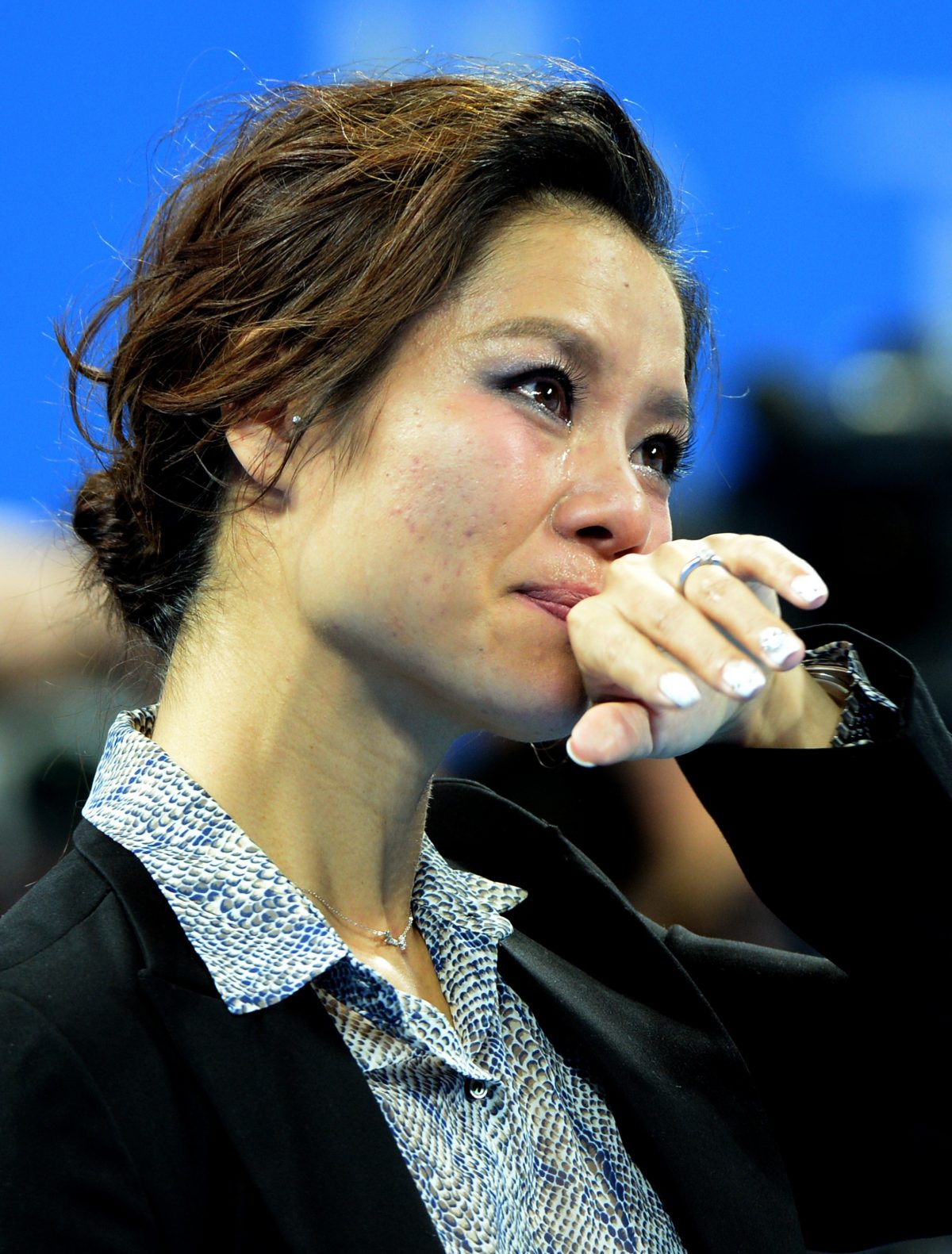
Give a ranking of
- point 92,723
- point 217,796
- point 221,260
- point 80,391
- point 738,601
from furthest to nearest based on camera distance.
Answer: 1. point 92,723
2. point 80,391
3. point 221,260
4. point 217,796
5. point 738,601

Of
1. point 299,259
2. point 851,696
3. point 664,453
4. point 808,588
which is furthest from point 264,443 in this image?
point 851,696

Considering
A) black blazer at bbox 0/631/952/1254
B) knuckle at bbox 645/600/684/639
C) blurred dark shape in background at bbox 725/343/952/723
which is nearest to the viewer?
black blazer at bbox 0/631/952/1254

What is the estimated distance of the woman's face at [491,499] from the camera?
136cm

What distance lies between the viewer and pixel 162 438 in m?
1.54

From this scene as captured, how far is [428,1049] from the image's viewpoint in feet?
4.36

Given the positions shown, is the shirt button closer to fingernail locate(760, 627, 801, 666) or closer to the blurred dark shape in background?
fingernail locate(760, 627, 801, 666)

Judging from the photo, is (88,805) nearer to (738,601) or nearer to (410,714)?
(410,714)

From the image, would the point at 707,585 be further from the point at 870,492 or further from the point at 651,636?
the point at 870,492

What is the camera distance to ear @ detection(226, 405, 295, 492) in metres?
1.45

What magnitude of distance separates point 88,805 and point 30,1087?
370 mm

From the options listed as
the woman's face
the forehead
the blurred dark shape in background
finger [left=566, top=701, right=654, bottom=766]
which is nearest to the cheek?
the woman's face

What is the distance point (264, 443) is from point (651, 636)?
458 mm

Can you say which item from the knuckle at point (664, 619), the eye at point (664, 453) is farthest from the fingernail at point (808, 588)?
the eye at point (664, 453)

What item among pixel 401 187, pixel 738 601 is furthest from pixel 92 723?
pixel 738 601
